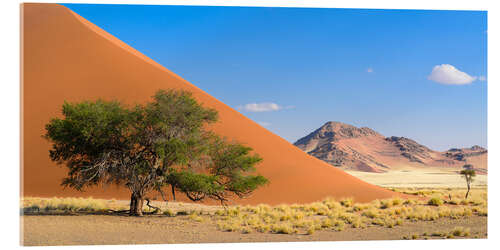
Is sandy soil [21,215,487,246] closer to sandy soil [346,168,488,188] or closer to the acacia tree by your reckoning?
the acacia tree

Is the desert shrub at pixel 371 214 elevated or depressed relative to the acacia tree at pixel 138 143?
depressed

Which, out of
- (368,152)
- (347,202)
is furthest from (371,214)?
Answer: (368,152)

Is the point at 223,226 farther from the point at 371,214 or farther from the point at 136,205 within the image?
the point at 371,214

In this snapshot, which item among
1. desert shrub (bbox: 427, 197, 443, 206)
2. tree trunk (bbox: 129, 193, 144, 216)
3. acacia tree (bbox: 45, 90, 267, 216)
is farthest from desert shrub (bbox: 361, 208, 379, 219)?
tree trunk (bbox: 129, 193, 144, 216)

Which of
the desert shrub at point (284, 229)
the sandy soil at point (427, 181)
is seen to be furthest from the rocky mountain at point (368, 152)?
the desert shrub at point (284, 229)

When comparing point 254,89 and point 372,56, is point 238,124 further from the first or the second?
point 372,56

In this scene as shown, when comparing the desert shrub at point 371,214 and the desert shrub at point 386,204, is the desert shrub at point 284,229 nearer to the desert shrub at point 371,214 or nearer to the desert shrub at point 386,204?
the desert shrub at point 371,214
